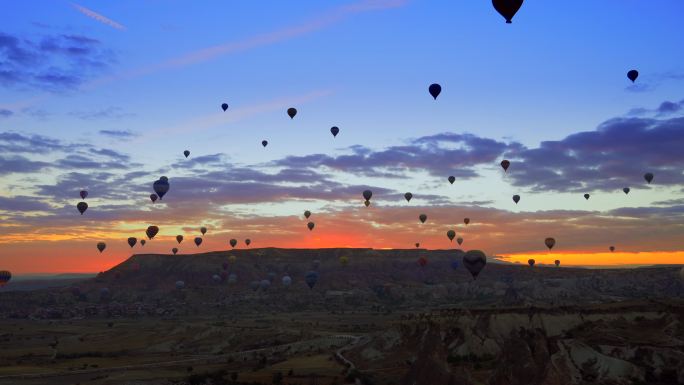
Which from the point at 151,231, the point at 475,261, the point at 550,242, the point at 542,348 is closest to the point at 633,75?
the point at 475,261

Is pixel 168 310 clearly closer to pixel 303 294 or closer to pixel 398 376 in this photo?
pixel 303 294

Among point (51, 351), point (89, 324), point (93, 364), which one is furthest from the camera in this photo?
point (89, 324)

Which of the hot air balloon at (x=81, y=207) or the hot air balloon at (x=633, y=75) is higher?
the hot air balloon at (x=633, y=75)

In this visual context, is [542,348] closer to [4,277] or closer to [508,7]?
[508,7]

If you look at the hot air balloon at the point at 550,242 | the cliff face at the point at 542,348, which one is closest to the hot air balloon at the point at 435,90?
the cliff face at the point at 542,348

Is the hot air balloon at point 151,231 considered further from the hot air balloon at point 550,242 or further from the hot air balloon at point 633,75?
the hot air balloon at point 633,75

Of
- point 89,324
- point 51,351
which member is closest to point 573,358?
point 51,351

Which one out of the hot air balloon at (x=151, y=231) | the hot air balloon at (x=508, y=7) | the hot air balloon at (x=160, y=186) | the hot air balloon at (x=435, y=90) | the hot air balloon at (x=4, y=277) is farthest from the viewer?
the hot air balloon at (x=4, y=277)
